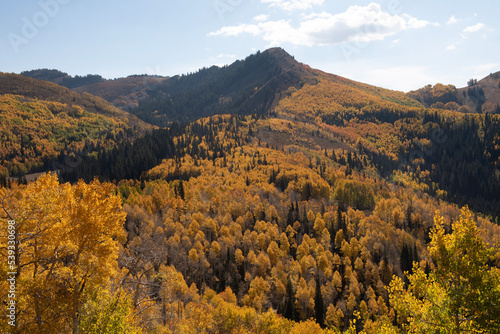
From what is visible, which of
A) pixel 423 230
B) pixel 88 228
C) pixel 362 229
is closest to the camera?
pixel 88 228

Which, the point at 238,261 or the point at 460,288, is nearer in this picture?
the point at 460,288

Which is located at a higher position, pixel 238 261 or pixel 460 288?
pixel 460 288

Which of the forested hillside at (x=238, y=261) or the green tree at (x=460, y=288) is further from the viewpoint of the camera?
the forested hillside at (x=238, y=261)

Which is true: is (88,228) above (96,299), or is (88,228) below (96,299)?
above

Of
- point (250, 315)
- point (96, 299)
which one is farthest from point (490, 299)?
point (250, 315)

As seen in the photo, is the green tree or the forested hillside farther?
the forested hillside

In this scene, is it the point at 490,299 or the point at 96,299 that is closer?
the point at 490,299

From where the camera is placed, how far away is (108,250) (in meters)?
22.5

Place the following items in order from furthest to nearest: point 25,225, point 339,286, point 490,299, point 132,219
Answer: point 132,219 < point 339,286 < point 25,225 < point 490,299

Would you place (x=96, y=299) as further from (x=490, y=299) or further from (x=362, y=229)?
(x=362, y=229)

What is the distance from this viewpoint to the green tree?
52.4 ft

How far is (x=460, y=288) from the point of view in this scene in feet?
55.3

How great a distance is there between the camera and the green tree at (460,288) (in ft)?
52.4

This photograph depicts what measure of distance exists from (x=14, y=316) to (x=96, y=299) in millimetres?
4978
